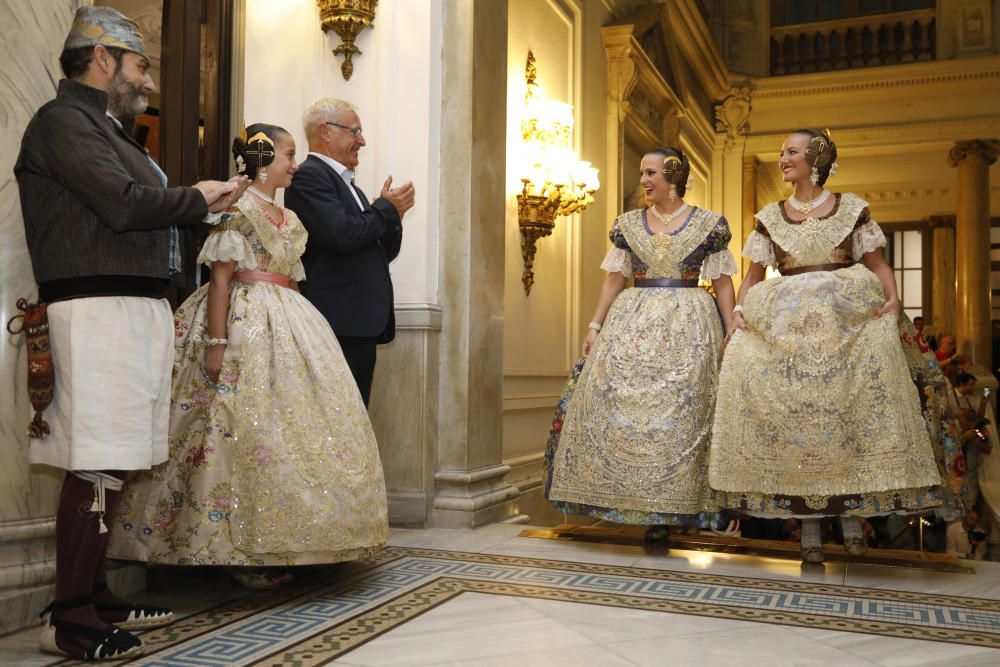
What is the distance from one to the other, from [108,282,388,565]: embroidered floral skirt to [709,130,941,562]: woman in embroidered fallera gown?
4.91 feet

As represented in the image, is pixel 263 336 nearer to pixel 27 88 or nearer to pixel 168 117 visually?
pixel 27 88

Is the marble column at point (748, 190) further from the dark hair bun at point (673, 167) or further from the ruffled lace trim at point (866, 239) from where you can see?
the ruffled lace trim at point (866, 239)

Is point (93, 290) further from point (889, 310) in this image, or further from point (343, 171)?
point (889, 310)

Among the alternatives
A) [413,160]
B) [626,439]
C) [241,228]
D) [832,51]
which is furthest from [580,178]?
[832,51]

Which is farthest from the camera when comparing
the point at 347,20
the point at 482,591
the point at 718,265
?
the point at 347,20

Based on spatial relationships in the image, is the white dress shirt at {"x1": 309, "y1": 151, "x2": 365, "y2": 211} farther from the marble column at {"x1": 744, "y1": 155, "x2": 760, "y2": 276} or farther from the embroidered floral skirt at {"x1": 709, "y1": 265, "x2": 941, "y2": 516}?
the marble column at {"x1": 744, "y1": 155, "x2": 760, "y2": 276}

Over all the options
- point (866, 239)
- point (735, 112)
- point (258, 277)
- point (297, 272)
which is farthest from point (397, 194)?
point (735, 112)

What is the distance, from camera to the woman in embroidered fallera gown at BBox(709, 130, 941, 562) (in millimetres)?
3561

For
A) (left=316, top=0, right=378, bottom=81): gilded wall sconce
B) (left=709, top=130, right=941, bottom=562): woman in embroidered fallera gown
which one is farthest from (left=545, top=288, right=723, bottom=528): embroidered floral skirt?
(left=316, top=0, right=378, bottom=81): gilded wall sconce

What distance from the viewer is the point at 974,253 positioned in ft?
40.8

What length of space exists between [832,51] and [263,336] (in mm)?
12541

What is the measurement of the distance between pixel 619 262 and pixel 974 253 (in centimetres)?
980

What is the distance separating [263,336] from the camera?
118 inches

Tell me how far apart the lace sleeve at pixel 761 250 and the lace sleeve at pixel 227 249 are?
6.71 feet
